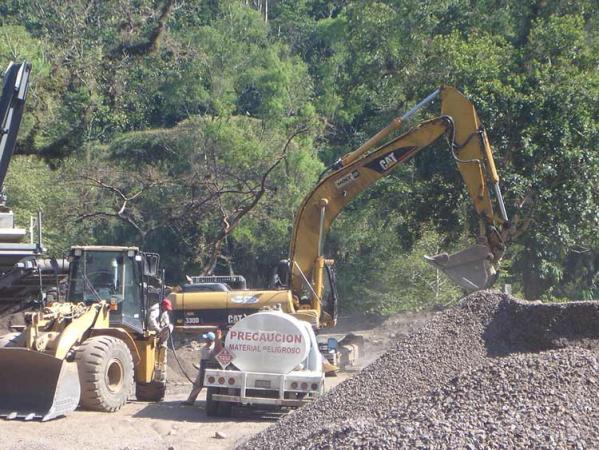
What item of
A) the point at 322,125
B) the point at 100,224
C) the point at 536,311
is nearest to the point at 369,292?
the point at 322,125

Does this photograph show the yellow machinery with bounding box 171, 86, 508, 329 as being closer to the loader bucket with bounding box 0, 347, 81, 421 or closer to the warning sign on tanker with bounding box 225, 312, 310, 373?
the warning sign on tanker with bounding box 225, 312, 310, 373

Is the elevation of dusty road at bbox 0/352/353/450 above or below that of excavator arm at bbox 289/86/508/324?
below

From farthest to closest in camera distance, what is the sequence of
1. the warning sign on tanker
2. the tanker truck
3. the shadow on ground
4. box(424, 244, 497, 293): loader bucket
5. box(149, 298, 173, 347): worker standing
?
box(424, 244, 497, 293): loader bucket < box(149, 298, 173, 347): worker standing < the shadow on ground < the warning sign on tanker < the tanker truck

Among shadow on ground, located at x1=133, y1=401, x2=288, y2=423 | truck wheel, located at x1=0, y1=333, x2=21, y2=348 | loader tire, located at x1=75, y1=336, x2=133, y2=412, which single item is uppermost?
truck wheel, located at x1=0, y1=333, x2=21, y2=348

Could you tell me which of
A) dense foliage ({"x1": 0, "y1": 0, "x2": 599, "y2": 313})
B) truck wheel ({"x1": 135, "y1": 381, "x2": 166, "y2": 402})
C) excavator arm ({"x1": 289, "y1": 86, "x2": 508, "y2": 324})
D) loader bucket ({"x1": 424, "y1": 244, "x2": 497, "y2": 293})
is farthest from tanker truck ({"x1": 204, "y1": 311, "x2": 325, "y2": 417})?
dense foliage ({"x1": 0, "y1": 0, "x2": 599, "y2": 313})

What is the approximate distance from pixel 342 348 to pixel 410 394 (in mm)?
11138

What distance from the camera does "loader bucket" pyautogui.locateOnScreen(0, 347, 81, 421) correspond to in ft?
42.3

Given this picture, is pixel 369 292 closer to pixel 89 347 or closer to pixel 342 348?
pixel 342 348

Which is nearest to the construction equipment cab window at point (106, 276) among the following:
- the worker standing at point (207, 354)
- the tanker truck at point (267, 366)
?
the worker standing at point (207, 354)

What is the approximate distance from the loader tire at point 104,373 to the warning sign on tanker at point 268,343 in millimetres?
1720

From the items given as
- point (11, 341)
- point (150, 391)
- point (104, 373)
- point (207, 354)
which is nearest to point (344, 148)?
point (150, 391)

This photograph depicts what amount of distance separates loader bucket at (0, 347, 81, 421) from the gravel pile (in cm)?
327

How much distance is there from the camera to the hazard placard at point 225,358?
547 inches

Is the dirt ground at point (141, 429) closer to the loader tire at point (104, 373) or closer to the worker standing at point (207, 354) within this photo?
the loader tire at point (104, 373)
